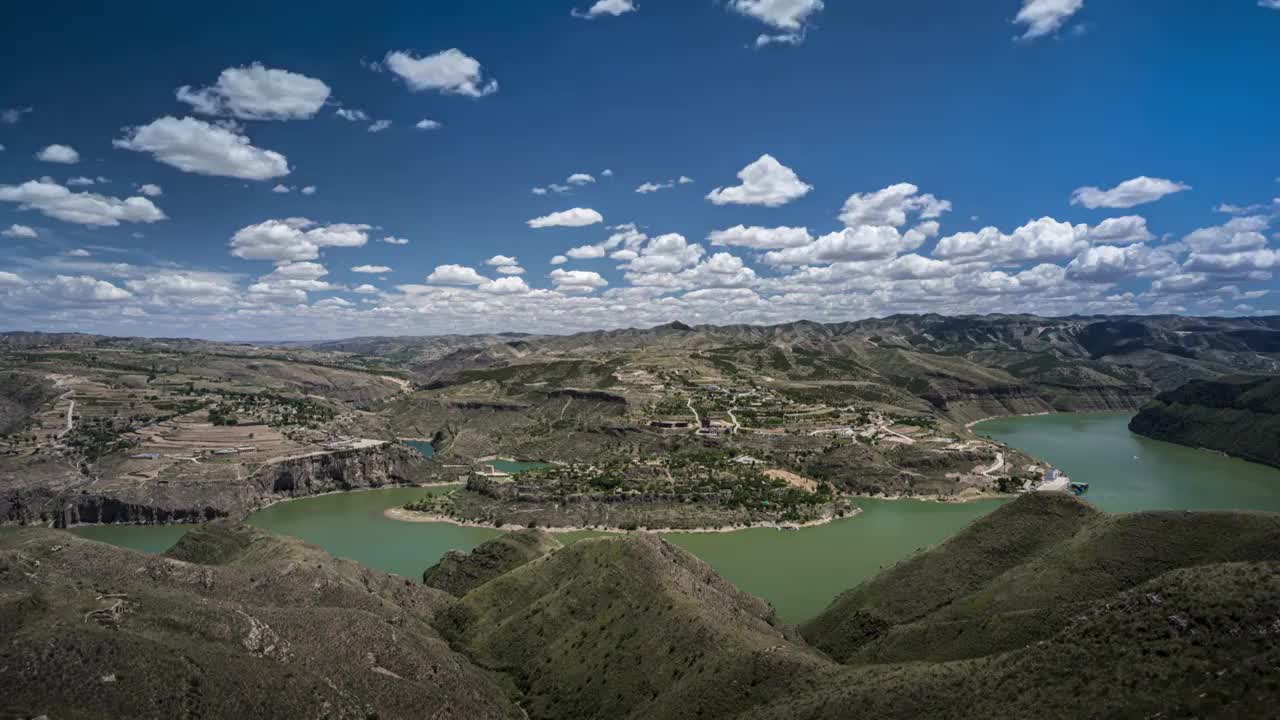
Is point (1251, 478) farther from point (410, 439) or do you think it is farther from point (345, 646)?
point (410, 439)

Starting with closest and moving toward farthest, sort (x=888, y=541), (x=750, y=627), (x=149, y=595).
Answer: (x=149, y=595) < (x=750, y=627) < (x=888, y=541)

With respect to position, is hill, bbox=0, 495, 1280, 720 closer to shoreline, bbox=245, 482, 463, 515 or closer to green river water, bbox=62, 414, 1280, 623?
green river water, bbox=62, 414, 1280, 623

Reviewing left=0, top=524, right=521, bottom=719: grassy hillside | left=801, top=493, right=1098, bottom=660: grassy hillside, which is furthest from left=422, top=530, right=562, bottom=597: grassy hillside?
left=801, top=493, right=1098, bottom=660: grassy hillside

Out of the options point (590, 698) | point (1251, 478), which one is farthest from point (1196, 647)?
point (1251, 478)

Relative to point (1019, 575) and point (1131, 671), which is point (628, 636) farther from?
point (1019, 575)

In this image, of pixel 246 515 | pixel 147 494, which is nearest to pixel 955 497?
pixel 246 515

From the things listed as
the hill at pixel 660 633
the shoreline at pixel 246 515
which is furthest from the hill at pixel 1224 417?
the shoreline at pixel 246 515
